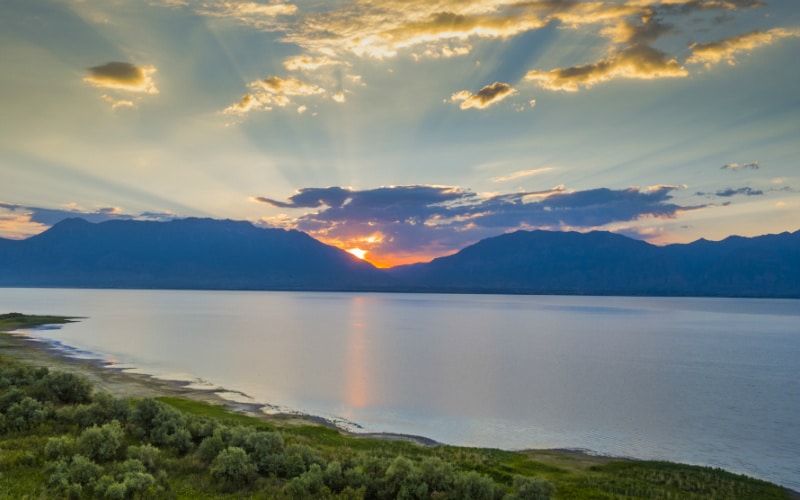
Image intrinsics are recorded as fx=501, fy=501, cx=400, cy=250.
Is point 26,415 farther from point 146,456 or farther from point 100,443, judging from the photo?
point 146,456

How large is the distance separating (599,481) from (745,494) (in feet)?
28.3

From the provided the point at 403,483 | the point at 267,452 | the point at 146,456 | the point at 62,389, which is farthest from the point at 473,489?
the point at 62,389

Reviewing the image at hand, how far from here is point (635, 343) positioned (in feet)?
431

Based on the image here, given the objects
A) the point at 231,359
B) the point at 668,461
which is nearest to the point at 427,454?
the point at 668,461

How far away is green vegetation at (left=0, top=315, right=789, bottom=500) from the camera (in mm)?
19594

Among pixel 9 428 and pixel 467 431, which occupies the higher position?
pixel 9 428

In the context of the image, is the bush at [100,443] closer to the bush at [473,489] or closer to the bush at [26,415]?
the bush at [26,415]

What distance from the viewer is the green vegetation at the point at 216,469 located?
64.3 feet

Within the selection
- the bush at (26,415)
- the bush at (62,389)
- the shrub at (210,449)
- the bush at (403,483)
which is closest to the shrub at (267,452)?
the shrub at (210,449)

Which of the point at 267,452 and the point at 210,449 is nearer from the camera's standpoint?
the point at 267,452

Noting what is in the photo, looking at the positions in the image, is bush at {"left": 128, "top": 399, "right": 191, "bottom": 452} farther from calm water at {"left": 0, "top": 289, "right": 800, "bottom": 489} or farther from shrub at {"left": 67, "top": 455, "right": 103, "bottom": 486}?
calm water at {"left": 0, "top": 289, "right": 800, "bottom": 489}

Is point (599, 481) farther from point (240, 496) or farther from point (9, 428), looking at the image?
point (9, 428)

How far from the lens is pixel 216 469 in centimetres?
2119

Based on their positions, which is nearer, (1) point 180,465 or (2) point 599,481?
(1) point 180,465
